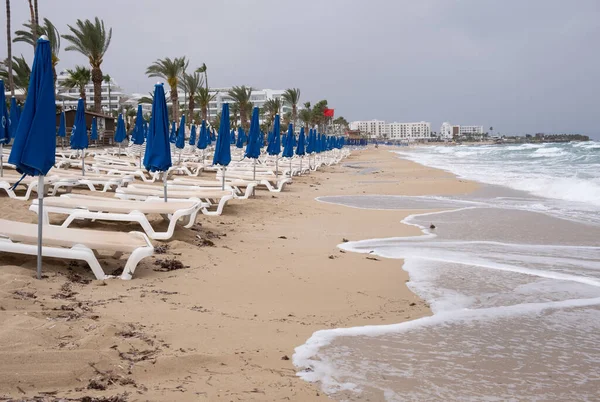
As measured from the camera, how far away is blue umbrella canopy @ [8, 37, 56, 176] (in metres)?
4.34

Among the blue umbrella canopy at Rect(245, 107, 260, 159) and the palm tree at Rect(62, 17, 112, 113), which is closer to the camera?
the blue umbrella canopy at Rect(245, 107, 260, 159)

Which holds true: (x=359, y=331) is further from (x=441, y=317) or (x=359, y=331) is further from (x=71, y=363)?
(x=71, y=363)

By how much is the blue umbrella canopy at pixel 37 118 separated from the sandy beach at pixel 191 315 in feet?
3.18

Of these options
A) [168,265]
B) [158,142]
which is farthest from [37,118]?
[158,142]

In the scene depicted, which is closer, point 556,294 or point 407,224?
point 556,294

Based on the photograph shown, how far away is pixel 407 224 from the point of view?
31.6 feet

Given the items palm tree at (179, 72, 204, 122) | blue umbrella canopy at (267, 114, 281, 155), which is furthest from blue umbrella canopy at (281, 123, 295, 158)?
palm tree at (179, 72, 204, 122)

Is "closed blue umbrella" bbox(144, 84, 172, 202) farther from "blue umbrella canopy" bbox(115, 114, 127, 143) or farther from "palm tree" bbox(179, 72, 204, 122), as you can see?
"palm tree" bbox(179, 72, 204, 122)

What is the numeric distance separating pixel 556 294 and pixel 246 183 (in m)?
8.40

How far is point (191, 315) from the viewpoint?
159 inches

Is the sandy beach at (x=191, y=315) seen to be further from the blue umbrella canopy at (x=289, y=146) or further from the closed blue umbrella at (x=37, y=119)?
the blue umbrella canopy at (x=289, y=146)

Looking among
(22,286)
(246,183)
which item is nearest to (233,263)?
(22,286)

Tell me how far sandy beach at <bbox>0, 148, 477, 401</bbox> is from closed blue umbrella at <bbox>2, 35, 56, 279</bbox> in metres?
0.97

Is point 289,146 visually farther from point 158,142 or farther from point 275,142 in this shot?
point 158,142
